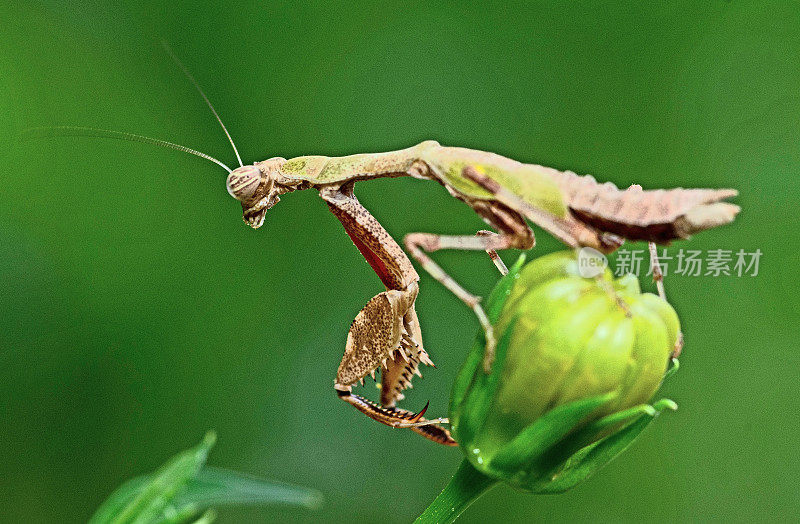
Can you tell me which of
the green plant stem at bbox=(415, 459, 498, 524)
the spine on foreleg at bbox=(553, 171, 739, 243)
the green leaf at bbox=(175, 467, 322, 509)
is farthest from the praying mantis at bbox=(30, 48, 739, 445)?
the green leaf at bbox=(175, 467, 322, 509)

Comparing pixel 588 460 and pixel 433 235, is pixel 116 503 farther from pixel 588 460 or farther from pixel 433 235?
pixel 433 235

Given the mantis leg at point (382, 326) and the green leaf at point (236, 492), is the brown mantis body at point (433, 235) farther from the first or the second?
the green leaf at point (236, 492)

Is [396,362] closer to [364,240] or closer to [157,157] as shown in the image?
[364,240]

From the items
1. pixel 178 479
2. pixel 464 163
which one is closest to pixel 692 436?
pixel 464 163

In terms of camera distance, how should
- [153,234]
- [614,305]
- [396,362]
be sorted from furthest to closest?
[153,234], [396,362], [614,305]

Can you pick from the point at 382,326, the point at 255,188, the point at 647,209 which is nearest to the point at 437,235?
the point at 382,326

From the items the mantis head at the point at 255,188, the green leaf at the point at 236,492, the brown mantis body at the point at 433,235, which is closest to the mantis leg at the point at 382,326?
the brown mantis body at the point at 433,235

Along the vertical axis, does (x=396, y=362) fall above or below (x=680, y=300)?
above
